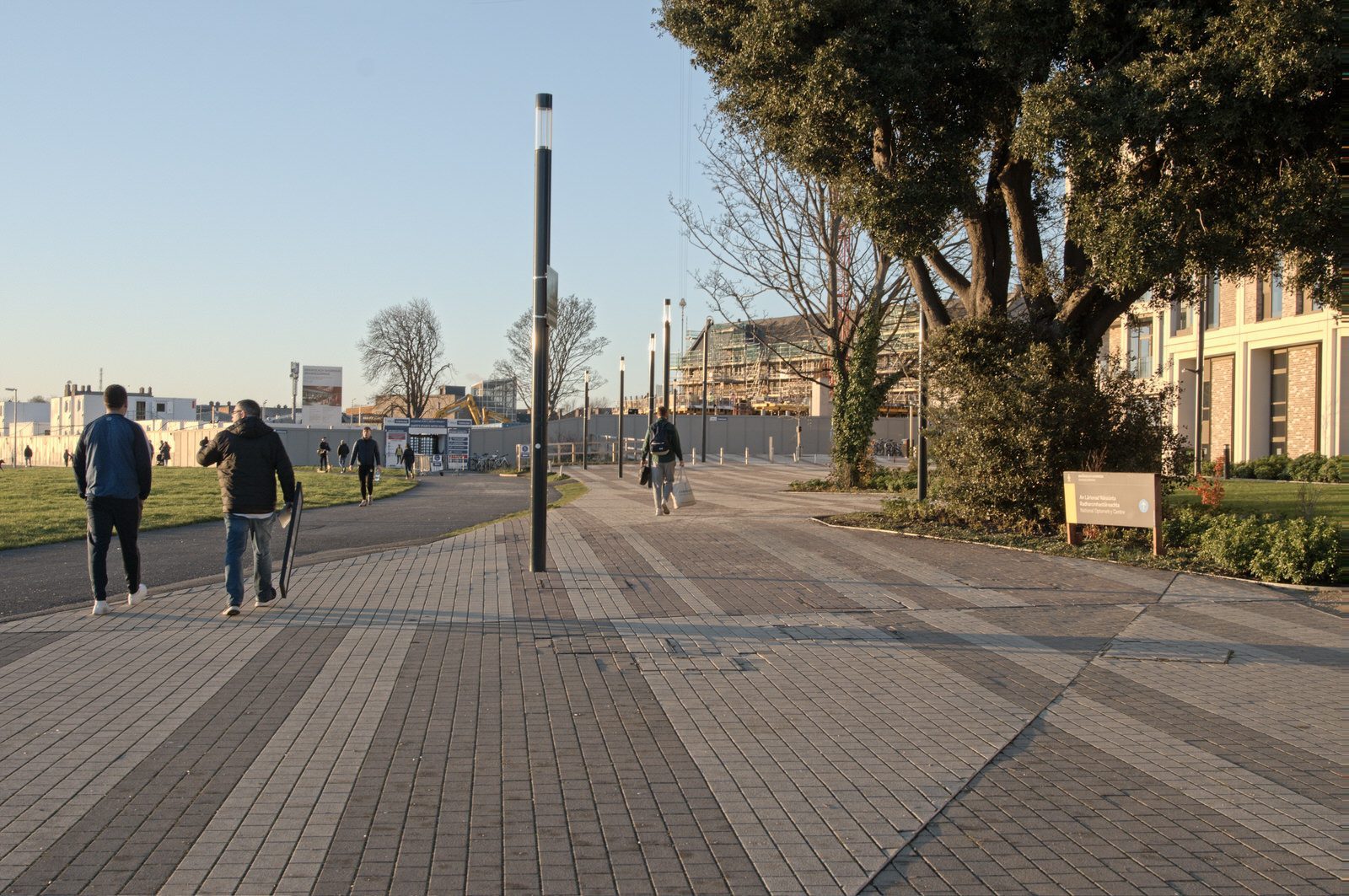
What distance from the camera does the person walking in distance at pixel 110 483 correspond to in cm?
862

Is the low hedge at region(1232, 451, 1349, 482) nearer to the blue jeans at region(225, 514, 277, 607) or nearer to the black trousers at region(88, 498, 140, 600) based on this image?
the blue jeans at region(225, 514, 277, 607)

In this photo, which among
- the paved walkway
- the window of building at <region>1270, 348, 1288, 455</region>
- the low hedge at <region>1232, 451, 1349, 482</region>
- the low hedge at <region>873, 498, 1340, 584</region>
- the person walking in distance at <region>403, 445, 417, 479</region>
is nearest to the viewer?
the paved walkway

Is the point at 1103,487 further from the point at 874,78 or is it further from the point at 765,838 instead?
the point at 765,838

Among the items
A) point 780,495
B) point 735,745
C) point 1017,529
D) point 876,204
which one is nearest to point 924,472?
point 780,495

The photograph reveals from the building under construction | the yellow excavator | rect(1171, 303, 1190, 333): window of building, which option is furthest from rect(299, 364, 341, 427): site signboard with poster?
rect(1171, 303, 1190, 333): window of building

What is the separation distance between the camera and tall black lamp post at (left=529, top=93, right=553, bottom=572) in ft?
35.1

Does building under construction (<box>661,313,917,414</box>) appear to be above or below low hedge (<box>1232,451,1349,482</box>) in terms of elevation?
above

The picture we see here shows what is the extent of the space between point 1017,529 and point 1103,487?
5.88ft

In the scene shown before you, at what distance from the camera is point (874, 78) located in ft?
44.5

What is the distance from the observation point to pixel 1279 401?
3553 cm

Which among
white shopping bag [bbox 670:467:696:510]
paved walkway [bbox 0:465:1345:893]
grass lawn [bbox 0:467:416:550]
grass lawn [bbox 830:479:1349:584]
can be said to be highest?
white shopping bag [bbox 670:467:696:510]

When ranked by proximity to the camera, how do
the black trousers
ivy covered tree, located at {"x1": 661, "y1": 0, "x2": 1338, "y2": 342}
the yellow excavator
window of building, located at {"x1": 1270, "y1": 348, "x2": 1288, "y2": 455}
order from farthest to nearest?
the yellow excavator
window of building, located at {"x1": 1270, "y1": 348, "x2": 1288, "y2": 455}
ivy covered tree, located at {"x1": 661, "y1": 0, "x2": 1338, "y2": 342}
the black trousers

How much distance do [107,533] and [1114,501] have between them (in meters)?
10.4

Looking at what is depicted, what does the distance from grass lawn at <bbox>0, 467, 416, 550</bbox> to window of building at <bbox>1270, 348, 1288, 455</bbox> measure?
27970 mm
